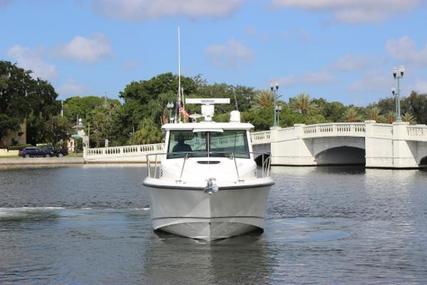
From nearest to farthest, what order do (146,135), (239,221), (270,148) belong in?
(239,221)
(270,148)
(146,135)

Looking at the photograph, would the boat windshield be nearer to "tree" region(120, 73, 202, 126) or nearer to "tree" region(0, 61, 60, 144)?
"tree" region(120, 73, 202, 126)

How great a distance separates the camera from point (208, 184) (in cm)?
1916

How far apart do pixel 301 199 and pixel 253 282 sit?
19.7 meters

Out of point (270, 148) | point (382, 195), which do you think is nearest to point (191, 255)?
point (382, 195)

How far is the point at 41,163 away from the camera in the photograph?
84000 mm

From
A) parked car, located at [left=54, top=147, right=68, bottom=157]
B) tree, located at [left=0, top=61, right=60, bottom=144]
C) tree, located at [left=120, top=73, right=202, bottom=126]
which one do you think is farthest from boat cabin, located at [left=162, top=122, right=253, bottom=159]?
tree, located at [left=0, top=61, right=60, bottom=144]

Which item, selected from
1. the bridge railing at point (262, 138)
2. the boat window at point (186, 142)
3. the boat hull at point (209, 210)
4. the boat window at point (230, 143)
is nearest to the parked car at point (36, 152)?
the bridge railing at point (262, 138)

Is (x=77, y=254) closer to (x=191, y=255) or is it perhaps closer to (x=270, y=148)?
(x=191, y=255)

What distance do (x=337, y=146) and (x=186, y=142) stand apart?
51.7m

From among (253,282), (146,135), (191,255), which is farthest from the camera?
(146,135)

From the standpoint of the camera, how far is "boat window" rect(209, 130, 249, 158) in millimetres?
21977

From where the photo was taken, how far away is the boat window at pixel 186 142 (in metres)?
22.0

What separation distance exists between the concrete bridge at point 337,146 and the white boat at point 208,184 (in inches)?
1583

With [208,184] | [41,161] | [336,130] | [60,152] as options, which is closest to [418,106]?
[336,130]
